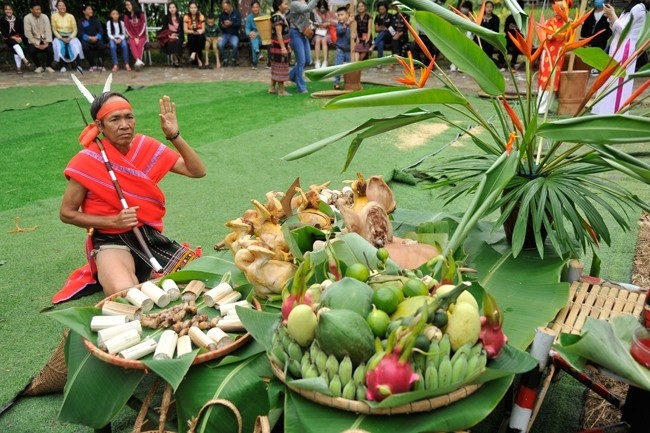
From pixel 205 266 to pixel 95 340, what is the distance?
2.28 ft

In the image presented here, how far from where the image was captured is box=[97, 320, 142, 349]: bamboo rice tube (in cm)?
189

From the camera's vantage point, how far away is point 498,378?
159cm

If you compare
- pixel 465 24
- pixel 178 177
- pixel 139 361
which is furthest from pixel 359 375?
pixel 178 177

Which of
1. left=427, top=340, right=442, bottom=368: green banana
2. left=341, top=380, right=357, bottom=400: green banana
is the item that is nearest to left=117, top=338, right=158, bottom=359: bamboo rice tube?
left=341, top=380, right=357, bottom=400: green banana

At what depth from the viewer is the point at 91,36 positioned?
1212 centimetres

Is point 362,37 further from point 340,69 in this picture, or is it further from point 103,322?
point 103,322

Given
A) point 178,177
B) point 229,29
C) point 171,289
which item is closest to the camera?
point 171,289

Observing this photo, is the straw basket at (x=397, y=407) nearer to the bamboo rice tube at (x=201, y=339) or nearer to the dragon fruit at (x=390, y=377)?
the dragon fruit at (x=390, y=377)

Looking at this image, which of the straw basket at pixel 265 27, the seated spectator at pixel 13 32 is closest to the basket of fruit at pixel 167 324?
the straw basket at pixel 265 27

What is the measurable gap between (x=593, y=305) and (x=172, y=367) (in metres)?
1.54

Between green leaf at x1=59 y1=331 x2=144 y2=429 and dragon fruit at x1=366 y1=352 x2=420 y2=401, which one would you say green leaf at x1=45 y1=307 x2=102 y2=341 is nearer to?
green leaf at x1=59 y1=331 x2=144 y2=429

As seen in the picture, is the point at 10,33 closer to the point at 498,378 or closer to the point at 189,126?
the point at 189,126

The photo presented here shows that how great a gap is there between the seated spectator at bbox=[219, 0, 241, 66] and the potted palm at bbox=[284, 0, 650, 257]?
10.6 meters

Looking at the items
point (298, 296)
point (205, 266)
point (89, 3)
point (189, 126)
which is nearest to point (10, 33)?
point (89, 3)
